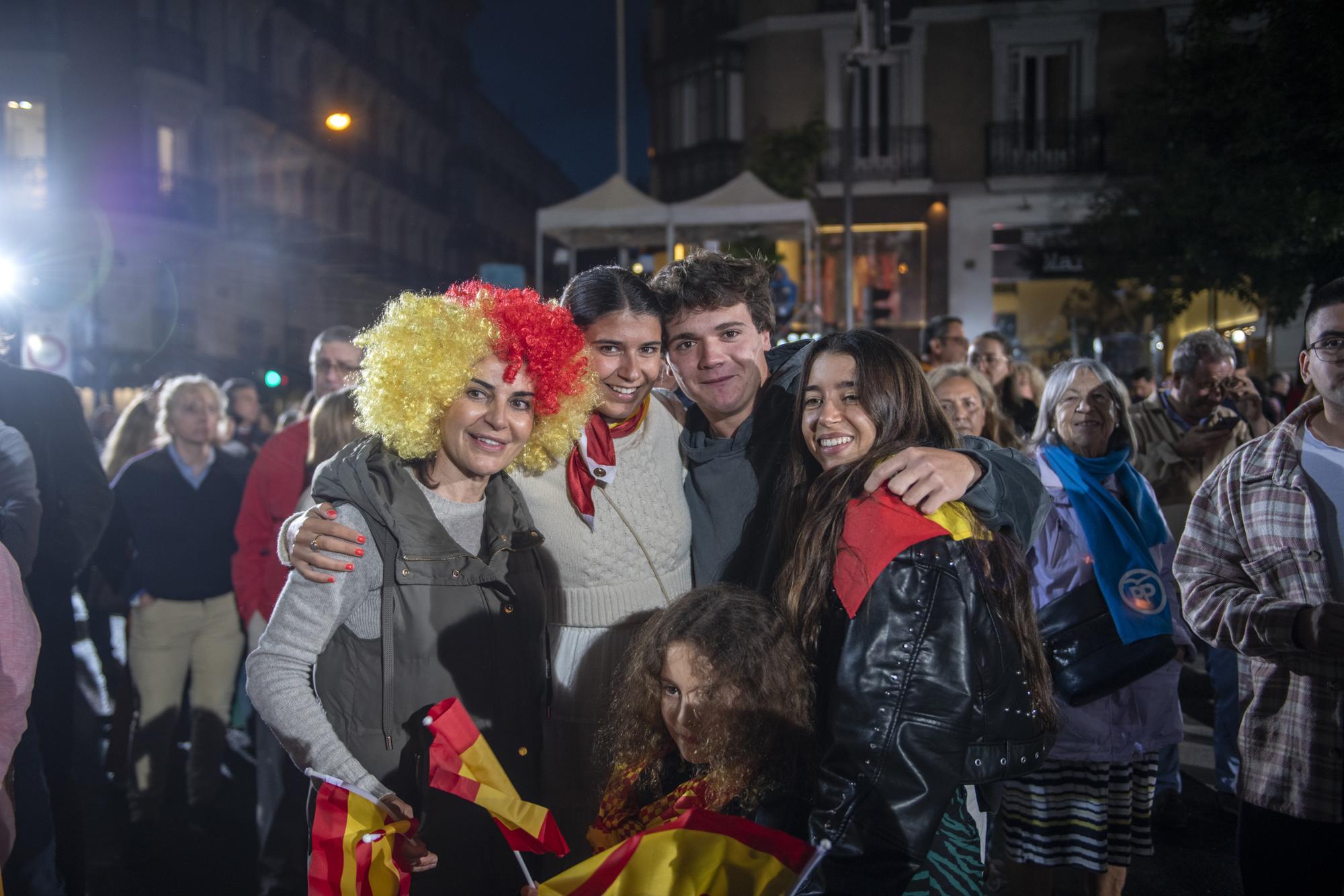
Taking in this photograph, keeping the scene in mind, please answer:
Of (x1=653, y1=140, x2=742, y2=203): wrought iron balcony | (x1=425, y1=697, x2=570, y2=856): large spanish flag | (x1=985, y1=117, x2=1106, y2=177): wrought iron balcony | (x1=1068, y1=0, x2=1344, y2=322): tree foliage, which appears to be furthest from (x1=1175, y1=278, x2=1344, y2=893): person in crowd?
(x1=653, y1=140, x2=742, y2=203): wrought iron balcony

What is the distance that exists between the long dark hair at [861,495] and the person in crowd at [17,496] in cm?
264

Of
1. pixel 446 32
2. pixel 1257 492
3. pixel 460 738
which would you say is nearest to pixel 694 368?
pixel 460 738

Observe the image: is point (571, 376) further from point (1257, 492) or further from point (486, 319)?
point (1257, 492)

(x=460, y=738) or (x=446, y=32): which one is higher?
(x=446, y=32)

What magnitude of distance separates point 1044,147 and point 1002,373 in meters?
15.7

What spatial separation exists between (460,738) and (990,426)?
341 centimetres

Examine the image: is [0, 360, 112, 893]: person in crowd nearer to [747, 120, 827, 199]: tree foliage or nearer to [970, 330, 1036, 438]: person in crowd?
[970, 330, 1036, 438]: person in crowd

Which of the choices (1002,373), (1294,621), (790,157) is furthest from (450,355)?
(790,157)

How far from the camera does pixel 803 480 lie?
2.64 m

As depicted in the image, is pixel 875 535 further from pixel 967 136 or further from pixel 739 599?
pixel 967 136

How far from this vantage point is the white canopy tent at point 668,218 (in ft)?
43.6

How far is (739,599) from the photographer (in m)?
2.45

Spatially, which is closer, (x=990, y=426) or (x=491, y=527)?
(x=491, y=527)

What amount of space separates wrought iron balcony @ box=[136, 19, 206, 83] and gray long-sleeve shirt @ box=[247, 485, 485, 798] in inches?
1081
